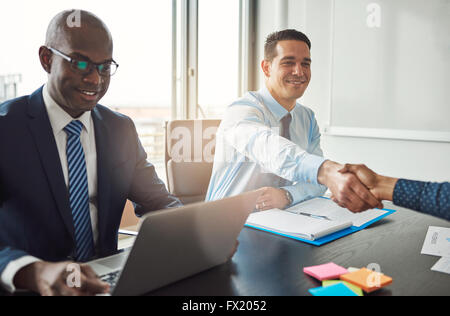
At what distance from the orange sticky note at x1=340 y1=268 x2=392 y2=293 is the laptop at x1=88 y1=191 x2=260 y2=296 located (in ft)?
0.89

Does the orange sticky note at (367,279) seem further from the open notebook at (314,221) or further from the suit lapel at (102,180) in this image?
the suit lapel at (102,180)

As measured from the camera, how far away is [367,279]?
824mm

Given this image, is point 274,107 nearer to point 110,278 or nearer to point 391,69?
point 110,278

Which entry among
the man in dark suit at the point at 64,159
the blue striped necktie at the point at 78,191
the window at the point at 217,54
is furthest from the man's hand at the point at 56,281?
the window at the point at 217,54

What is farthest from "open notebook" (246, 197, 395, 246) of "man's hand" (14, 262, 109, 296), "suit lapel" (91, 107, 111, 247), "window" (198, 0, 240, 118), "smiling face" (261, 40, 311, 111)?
"window" (198, 0, 240, 118)

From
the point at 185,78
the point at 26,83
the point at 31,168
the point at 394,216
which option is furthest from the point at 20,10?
the point at 394,216

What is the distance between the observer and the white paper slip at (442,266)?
3.05 ft

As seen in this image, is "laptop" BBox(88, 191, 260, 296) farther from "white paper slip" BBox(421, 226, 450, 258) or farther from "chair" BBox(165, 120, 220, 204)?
"chair" BBox(165, 120, 220, 204)

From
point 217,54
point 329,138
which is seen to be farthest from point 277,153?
point 217,54

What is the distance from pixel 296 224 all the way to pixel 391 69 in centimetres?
237

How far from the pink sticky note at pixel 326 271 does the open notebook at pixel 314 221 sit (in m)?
0.19

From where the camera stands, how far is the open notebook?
1148 mm

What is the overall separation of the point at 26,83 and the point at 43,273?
231cm
